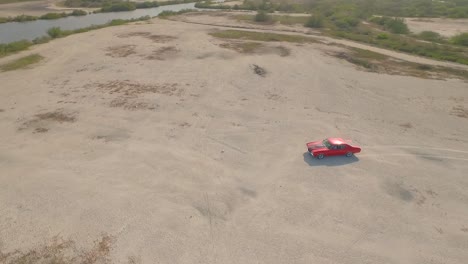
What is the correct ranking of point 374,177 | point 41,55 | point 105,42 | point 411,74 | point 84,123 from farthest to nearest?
1. point 105,42
2. point 41,55
3. point 411,74
4. point 84,123
5. point 374,177

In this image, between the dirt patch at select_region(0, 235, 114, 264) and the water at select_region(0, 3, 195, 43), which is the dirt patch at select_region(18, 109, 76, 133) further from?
the water at select_region(0, 3, 195, 43)

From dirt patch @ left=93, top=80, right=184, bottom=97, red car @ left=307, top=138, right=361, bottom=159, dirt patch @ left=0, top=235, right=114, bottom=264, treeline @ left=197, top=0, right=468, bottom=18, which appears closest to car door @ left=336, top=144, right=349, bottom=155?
red car @ left=307, top=138, right=361, bottom=159

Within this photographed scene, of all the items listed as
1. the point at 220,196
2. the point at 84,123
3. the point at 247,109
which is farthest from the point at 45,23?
the point at 220,196

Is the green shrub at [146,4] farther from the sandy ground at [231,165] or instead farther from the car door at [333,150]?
the car door at [333,150]

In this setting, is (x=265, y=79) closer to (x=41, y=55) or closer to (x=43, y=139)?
(x=43, y=139)

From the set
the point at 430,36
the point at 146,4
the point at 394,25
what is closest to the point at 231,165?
the point at 430,36
